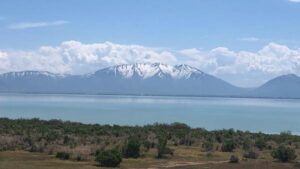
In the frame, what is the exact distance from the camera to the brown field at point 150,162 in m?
32.2

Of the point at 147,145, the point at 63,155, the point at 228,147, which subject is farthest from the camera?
the point at 228,147

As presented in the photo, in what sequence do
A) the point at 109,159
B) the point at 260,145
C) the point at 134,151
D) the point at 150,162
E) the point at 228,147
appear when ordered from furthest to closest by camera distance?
the point at 260,145 < the point at 228,147 < the point at 134,151 < the point at 150,162 < the point at 109,159

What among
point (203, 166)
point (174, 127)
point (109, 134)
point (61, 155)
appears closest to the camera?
point (203, 166)

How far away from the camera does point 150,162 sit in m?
35.0

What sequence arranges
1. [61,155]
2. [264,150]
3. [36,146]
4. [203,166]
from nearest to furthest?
[203,166]
[61,155]
[36,146]
[264,150]

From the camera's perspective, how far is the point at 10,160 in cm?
3353

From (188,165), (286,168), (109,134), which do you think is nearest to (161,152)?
(188,165)

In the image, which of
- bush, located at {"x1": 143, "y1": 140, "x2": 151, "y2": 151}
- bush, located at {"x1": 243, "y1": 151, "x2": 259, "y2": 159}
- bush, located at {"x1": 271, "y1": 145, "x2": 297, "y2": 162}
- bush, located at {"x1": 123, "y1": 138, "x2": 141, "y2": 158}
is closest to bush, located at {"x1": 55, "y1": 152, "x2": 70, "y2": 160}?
bush, located at {"x1": 123, "y1": 138, "x2": 141, "y2": 158}

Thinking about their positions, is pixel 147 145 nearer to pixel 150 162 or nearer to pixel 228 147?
pixel 228 147

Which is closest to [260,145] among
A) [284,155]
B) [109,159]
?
[284,155]

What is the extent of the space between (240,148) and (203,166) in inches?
498

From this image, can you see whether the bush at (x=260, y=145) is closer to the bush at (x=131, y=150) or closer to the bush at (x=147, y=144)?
the bush at (x=147, y=144)

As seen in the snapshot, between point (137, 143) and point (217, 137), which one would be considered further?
point (217, 137)

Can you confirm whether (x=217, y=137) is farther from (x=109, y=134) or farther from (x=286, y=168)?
(x=286, y=168)
